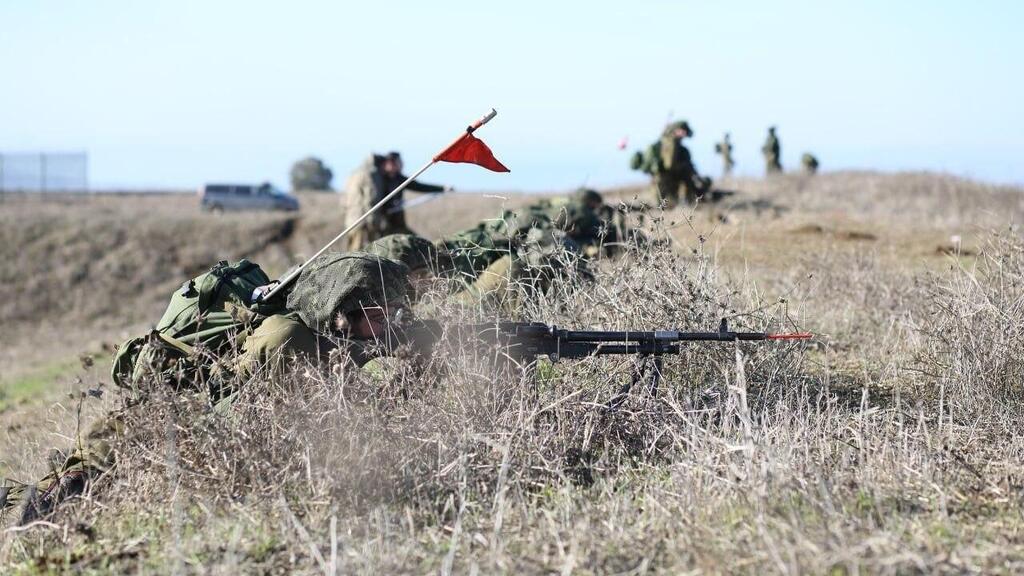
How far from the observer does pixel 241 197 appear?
31.3 meters

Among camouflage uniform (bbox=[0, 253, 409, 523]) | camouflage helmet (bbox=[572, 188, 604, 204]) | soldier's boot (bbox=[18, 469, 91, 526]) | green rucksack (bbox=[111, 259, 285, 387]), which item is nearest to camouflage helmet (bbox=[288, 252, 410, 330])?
camouflage uniform (bbox=[0, 253, 409, 523])

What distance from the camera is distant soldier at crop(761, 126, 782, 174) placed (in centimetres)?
2738

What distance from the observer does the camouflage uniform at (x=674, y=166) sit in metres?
15.8

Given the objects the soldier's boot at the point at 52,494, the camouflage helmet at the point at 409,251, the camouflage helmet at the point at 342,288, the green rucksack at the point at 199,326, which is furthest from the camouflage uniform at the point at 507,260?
the soldier's boot at the point at 52,494

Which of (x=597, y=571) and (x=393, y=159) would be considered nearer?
(x=597, y=571)

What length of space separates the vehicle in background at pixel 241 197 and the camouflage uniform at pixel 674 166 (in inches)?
638

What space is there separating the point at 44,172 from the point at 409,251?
3225 cm

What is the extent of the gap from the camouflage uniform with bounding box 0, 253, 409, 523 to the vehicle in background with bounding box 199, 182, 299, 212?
1010 inches

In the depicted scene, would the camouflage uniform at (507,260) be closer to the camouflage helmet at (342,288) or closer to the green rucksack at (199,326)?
the camouflage helmet at (342,288)

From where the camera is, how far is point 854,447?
454 cm

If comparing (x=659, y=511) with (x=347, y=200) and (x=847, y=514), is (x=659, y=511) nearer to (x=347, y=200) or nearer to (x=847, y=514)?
(x=847, y=514)

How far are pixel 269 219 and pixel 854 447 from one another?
2310 centimetres

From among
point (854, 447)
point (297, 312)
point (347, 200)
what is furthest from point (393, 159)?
point (854, 447)

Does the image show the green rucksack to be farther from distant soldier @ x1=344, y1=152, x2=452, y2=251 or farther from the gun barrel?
distant soldier @ x1=344, y1=152, x2=452, y2=251
